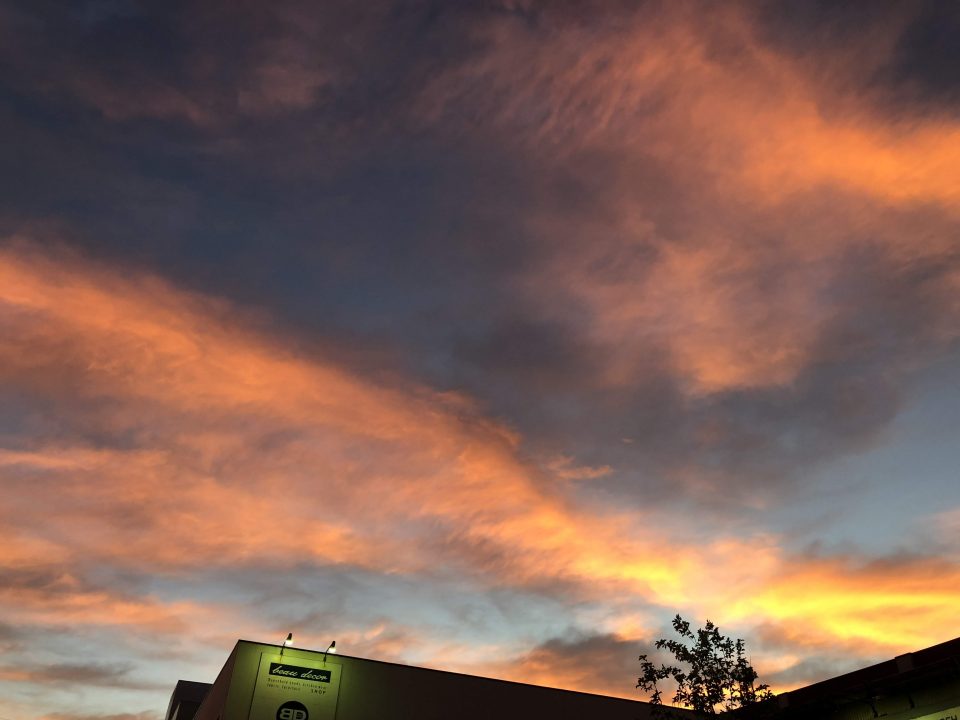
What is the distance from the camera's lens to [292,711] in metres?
34.9

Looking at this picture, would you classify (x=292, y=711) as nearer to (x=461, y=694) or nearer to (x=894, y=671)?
(x=461, y=694)

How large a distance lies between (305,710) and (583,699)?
54.2 ft

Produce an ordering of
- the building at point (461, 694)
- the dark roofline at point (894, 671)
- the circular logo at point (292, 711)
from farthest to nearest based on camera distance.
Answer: the circular logo at point (292, 711)
the building at point (461, 694)
the dark roofline at point (894, 671)

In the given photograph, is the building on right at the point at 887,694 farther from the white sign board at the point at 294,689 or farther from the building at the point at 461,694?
the white sign board at the point at 294,689

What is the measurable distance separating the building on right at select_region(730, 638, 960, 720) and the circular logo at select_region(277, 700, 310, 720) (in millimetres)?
19094

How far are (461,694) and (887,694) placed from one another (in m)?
20.7

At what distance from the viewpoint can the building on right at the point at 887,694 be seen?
85.0 feet

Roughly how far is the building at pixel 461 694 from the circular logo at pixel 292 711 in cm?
4

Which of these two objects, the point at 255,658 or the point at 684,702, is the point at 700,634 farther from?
the point at 255,658

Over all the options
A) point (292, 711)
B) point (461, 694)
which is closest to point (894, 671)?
point (461, 694)

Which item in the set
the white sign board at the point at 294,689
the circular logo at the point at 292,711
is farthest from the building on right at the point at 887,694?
the circular logo at the point at 292,711

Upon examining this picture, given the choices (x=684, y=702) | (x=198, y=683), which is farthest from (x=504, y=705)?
(x=198, y=683)

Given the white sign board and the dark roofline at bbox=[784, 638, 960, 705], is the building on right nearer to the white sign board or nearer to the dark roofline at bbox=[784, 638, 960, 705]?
the dark roofline at bbox=[784, 638, 960, 705]

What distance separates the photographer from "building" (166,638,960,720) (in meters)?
26.9
